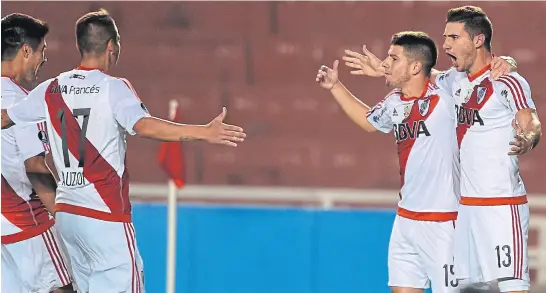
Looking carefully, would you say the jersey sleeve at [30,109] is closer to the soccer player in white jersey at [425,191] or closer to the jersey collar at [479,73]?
the soccer player in white jersey at [425,191]

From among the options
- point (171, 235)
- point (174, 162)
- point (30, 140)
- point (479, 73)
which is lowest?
point (171, 235)

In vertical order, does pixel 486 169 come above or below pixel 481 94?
below

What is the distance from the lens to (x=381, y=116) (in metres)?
7.24

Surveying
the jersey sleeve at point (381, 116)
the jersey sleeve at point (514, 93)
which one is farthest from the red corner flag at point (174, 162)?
the jersey sleeve at point (514, 93)

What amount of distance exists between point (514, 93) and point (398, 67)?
780mm

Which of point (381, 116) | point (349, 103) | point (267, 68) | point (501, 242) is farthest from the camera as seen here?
point (267, 68)

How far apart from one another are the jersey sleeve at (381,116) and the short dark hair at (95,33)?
1607mm

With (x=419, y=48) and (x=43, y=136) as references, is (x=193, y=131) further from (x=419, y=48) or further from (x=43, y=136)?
(x=419, y=48)

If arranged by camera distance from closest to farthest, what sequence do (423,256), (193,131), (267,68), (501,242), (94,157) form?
(193,131)
(94,157)
(501,242)
(423,256)
(267,68)

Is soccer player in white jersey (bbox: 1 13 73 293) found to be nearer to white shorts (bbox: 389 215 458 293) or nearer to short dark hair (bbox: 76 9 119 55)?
short dark hair (bbox: 76 9 119 55)

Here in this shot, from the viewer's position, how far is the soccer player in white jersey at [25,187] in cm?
681

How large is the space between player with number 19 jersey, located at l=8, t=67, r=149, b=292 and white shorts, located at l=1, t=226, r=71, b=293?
0.91ft

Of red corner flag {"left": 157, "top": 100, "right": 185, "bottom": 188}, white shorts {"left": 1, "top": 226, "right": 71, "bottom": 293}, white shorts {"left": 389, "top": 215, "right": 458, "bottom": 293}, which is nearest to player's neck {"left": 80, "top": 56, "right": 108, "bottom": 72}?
white shorts {"left": 1, "top": 226, "right": 71, "bottom": 293}

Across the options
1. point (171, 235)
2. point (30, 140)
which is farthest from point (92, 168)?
point (171, 235)
